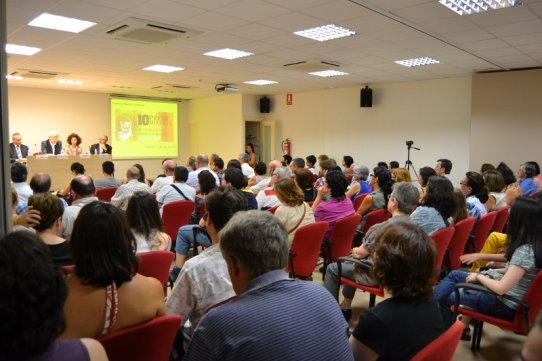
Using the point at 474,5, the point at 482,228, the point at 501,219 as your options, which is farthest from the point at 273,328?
the point at 474,5

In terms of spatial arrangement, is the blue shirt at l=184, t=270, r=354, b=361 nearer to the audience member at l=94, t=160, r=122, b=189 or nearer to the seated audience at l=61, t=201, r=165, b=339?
the seated audience at l=61, t=201, r=165, b=339

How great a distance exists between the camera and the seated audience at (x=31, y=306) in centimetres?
95

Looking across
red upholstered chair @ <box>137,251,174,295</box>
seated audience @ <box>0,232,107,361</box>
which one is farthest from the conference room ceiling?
seated audience @ <box>0,232,107,361</box>

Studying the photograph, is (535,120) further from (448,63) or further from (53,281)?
(53,281)

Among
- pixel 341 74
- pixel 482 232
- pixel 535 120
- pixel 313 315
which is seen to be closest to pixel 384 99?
pixel 341 74

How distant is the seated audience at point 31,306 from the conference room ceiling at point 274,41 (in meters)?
4.07

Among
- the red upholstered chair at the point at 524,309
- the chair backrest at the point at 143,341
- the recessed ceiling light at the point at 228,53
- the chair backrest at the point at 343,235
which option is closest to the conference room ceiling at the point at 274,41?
the recessed ceiling light at the point at 228,53

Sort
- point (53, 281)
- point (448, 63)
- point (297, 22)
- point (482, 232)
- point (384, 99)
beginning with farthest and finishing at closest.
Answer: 1. point (384, 99)
2. point (448, 63)
3. point (297, 22)
4. point (482, 232)
5. point (53, 281)

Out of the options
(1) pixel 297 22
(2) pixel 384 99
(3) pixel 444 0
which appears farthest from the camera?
(2) pixel 384 99

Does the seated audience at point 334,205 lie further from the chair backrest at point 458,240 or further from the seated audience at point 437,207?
the chair backrest at point 458,240

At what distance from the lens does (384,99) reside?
10.6m

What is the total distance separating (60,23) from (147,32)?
1116mm

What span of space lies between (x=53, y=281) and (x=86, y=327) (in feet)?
2.13

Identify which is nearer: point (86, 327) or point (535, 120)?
point (86, 327)
